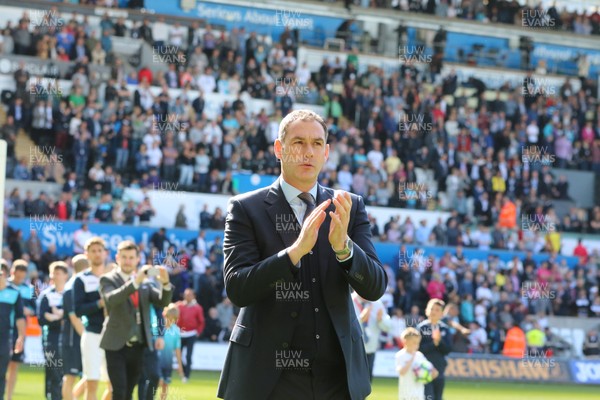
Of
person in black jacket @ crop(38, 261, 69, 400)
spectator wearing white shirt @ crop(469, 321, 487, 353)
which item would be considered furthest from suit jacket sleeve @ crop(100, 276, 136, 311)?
spectator wearing white shirt @ crop(469, 321, 487, 353)

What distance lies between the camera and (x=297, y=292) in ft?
14.8

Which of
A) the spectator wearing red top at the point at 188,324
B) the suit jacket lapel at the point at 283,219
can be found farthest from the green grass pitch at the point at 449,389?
the suit jacket lapel at the point at 283,219

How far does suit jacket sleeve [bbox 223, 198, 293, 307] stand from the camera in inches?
171

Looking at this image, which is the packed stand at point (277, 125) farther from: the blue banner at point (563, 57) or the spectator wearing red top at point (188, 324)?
the spectator wearing red top at point (188, 324)

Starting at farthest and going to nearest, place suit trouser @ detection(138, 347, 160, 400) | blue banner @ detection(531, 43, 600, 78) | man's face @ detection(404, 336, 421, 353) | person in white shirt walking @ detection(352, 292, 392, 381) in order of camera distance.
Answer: blue banner @ detection(531, 43, 600, 78) → person in white shirt walking @ detection(352, 292, 392, 381) → man's face @ detection(404, 336, 421, 353) → suit trouser @ detection(138, 347, 160, 400)

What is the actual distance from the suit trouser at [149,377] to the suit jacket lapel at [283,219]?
862 centimetres

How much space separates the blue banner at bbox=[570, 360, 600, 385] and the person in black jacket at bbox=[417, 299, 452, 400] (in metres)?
12.8

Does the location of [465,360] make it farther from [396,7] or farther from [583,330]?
[396,7]

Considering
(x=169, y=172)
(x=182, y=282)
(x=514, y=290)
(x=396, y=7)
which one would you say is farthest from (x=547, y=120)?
(x=182, y=282)

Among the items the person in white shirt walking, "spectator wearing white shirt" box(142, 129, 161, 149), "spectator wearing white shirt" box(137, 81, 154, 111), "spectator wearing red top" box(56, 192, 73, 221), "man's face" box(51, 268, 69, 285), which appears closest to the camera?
"man's face" box(51, 268, 69, 285)

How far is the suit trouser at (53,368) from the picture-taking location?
13578 millimetres

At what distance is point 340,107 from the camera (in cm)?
3500

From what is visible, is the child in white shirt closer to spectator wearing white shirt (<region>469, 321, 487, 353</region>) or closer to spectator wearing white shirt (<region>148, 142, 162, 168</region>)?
spectator wearing white shirt (<region>469, 321, 487, 353</region>)

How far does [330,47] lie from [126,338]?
28037 millimetres
